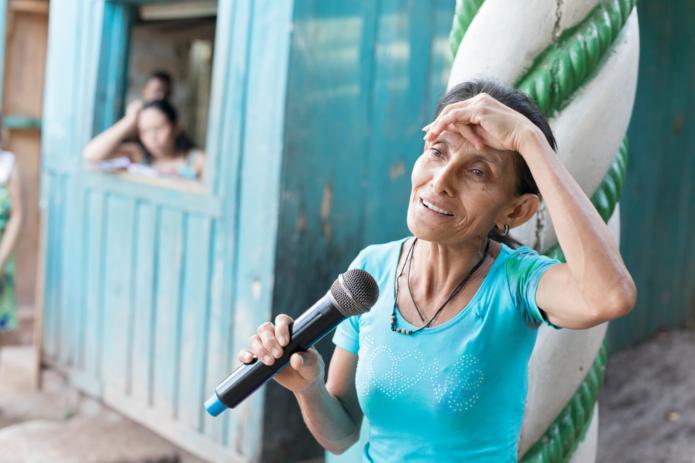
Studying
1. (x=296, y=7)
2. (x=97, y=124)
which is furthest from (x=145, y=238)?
(x=296, y=7)

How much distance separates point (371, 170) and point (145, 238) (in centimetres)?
136

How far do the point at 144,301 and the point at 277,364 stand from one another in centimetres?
323

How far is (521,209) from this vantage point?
1483mm

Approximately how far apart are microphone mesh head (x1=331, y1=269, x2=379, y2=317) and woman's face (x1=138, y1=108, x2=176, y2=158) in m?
3.78

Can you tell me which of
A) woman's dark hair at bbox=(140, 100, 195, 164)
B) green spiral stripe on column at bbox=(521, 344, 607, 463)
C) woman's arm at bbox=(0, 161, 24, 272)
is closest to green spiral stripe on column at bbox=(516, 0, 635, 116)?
green spiral stripe on column at bbox=(521, 344, 607, 463)

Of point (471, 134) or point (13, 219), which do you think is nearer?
point (471, 134)

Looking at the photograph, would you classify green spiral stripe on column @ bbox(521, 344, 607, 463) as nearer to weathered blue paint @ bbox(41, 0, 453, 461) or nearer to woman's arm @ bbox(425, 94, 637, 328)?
woman's arm @ bbox(425, 94, 637, 328)

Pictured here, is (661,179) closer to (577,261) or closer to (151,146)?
(151,146)

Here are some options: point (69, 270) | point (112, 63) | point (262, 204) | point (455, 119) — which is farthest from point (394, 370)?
point (69, 270)

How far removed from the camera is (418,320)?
1.47 metres

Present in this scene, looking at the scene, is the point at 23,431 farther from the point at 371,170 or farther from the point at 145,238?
the point at 371,170

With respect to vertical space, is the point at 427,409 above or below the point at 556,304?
below

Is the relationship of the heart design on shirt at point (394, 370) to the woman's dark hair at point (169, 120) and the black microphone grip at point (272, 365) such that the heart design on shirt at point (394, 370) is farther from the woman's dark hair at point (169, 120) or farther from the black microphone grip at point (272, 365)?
the woman's dark hair at point (169, 120)

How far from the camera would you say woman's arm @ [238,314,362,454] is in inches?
54.4
